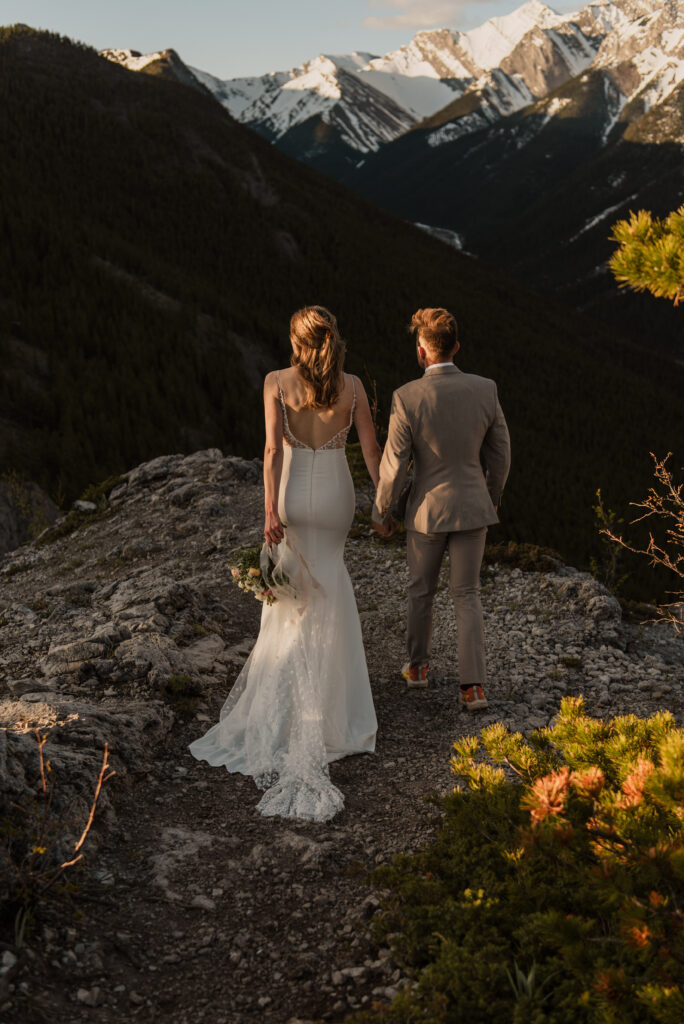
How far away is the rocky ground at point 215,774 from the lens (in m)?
2.77

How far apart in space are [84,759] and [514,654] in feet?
11.8

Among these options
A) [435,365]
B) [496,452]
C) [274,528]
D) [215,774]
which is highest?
[435,365]

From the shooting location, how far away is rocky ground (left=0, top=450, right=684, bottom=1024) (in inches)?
109

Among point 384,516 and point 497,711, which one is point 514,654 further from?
point 384,516

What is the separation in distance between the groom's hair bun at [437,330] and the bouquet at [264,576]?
60.6 inches

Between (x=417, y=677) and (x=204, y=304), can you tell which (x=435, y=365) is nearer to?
(x=417, y=677)

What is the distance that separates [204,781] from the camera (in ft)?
13.9

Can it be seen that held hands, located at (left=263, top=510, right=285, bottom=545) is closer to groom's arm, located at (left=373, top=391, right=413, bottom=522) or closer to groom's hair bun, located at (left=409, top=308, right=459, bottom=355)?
groom's arm, located at (left=373, top=391, right=413, bottom=522)

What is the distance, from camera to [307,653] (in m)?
4.57

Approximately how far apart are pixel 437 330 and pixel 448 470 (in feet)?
2.69

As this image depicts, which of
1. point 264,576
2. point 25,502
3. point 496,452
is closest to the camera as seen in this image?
point 264,576

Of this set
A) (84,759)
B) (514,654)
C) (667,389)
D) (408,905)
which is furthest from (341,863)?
(667,389)

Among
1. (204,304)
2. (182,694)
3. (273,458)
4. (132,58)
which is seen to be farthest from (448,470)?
(132,58)

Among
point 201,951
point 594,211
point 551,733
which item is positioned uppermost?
point 594,211
